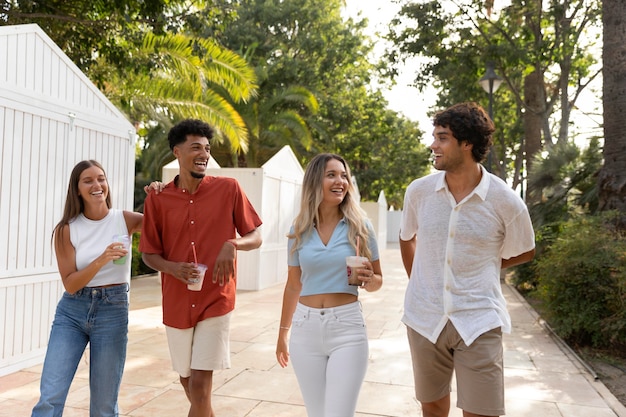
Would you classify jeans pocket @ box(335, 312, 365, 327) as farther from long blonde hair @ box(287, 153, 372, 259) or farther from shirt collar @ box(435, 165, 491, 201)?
shirt collar @ box(435, 165, 491, 201)

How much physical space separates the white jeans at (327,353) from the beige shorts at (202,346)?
1.69 feet

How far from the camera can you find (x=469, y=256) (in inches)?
102

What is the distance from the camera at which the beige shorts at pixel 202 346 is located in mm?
3012

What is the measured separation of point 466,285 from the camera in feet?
8.43

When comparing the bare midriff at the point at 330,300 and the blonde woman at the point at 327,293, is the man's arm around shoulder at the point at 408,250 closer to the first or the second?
the blonde woman at the point at 327,293

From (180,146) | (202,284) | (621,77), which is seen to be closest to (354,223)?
(202,284)

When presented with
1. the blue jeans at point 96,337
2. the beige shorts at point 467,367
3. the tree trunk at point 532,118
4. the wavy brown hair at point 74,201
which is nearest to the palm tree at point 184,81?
the wavy brown hair at point 74,201

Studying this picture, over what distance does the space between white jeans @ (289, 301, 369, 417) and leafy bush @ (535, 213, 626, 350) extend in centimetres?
444

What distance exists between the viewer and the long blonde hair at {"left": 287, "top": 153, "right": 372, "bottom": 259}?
2830mm

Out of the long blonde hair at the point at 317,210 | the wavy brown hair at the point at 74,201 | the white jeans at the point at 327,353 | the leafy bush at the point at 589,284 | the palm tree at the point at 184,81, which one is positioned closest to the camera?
the white jeans at the point at 327,353

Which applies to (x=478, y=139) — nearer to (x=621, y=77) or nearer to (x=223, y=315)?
(x=223, y=315)

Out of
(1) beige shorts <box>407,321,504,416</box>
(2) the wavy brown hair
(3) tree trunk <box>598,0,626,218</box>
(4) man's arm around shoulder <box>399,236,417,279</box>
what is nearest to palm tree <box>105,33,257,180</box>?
(3) tree trunk <box>598,0,626,218</box>

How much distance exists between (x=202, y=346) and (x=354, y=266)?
3.28 feet

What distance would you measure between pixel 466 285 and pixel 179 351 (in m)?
1.59
